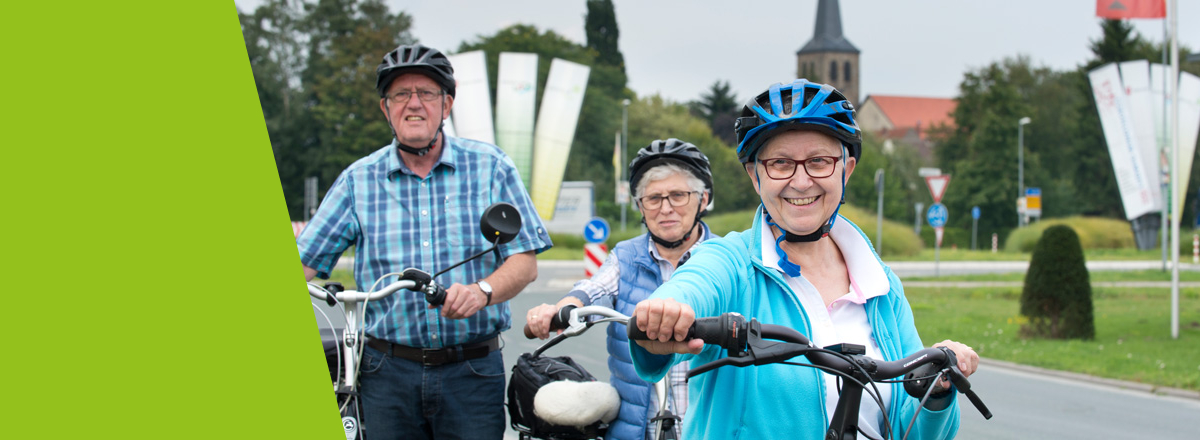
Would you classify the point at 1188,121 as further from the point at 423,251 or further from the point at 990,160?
the point at 990,160

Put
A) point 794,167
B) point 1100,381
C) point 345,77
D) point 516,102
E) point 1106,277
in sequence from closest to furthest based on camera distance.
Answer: point 794,167 → point 1100,381 → point 1106,277 → point 516,102 → point 345,77

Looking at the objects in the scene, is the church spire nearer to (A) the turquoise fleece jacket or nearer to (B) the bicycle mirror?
(B) the bicycle mirror

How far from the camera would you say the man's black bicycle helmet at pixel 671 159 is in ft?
13.0

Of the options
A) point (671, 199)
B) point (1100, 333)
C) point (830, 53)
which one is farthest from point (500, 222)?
point (830, 53)

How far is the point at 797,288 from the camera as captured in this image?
7.09 feet

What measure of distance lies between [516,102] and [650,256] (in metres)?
25.0

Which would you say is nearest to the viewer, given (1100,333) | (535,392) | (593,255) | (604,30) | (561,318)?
(561,318)

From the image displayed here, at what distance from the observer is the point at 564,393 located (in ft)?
10.7

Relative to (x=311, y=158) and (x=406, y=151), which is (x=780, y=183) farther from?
(x=311, y=158)

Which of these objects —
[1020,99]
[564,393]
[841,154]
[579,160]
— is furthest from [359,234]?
[1020,99]

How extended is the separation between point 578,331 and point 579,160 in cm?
6074

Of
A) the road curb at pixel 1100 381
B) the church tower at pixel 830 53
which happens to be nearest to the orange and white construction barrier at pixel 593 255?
the road curb at pixel 1100 381

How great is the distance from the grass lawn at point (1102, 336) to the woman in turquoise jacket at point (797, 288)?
30.7 feet

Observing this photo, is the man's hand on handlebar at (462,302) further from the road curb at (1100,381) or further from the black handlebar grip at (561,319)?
the road curb at (1100,381)
